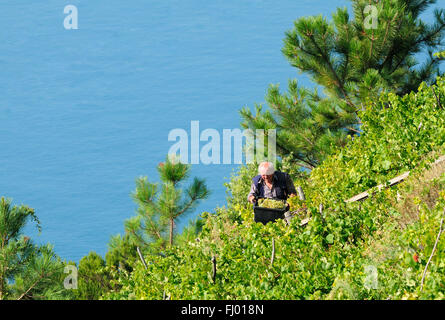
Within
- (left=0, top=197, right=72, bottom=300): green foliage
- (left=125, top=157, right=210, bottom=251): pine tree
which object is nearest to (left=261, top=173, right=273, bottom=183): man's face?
(left=0, top=197, right=72, bottom=300): green foliage

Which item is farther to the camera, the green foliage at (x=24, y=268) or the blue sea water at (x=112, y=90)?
the blue sea water at (x=112, y=90)

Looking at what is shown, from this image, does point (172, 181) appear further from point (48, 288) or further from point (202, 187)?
point (48, 288)

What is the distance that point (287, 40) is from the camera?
13.8 m

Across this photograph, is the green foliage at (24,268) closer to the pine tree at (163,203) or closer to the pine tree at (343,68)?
the pine tree at (163,203)

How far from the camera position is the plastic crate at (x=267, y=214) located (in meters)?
7.70

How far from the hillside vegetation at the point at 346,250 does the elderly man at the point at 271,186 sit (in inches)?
11.1

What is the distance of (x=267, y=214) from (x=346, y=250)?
175cm

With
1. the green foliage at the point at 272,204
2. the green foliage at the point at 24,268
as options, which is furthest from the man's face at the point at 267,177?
the green foliage at the point at 24,268

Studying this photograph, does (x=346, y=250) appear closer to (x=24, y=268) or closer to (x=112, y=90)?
(x=24, y=268)

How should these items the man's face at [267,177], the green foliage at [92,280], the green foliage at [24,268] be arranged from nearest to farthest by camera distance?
the green foliage at [24,268]
the man's face at [267,177]
the green foliage at [92,280]

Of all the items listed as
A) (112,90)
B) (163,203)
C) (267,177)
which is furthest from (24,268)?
(112,90)

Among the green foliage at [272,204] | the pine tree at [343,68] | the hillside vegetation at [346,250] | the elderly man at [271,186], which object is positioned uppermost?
the pine tree at [343,68]

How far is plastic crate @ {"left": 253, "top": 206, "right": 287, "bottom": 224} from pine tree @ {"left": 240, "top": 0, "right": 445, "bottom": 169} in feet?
18.6

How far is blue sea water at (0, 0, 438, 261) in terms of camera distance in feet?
73.0
